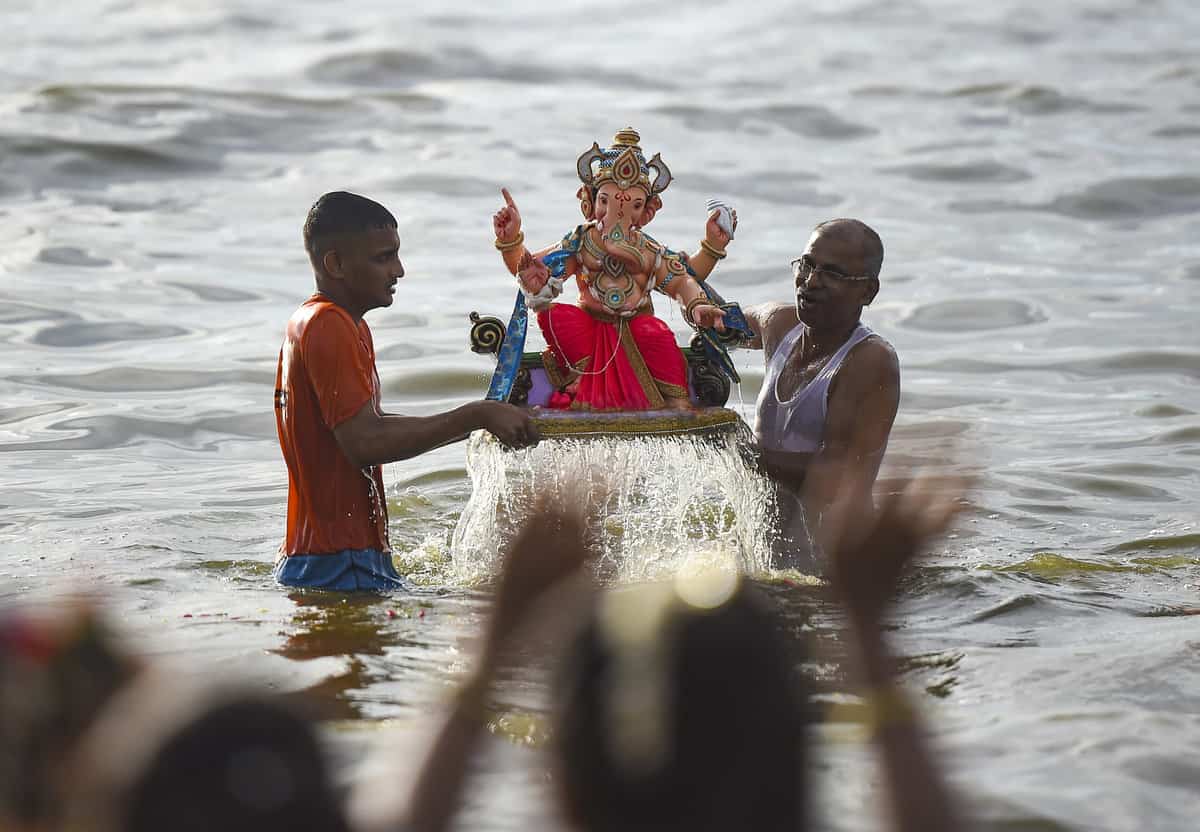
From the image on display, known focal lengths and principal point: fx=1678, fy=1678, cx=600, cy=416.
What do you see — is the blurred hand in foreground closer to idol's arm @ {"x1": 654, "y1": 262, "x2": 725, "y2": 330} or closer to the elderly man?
the elderly man

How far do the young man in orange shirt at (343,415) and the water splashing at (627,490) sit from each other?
79cm

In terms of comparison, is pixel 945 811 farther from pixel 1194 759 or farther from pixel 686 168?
pixel 686 168

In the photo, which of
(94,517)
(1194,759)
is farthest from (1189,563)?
(94,517)

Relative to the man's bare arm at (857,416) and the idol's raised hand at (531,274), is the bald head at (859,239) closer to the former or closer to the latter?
the man's bare arm at (857,416)

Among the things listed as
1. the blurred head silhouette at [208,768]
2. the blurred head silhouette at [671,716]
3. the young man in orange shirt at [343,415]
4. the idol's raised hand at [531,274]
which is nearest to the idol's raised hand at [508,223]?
the idol's raised hand at [531,274]

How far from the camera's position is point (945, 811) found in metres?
2.46

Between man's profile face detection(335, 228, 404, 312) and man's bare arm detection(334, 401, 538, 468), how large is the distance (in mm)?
415

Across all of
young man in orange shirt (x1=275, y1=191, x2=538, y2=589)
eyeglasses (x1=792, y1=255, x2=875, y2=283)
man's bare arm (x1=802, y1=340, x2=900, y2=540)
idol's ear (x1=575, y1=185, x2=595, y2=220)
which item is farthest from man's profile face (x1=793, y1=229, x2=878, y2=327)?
young man in orange shirt (x1=275, y1=191, x2=538, y2=589)

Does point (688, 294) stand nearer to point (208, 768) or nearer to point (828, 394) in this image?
point (828, 394)

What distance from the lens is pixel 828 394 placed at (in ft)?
22.9

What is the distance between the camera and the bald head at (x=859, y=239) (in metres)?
6.82

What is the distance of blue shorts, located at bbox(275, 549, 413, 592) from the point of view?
6.13 meters

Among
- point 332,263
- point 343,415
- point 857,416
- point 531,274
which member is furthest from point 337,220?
point 857,416

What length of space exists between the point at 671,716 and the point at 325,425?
3970 mm
